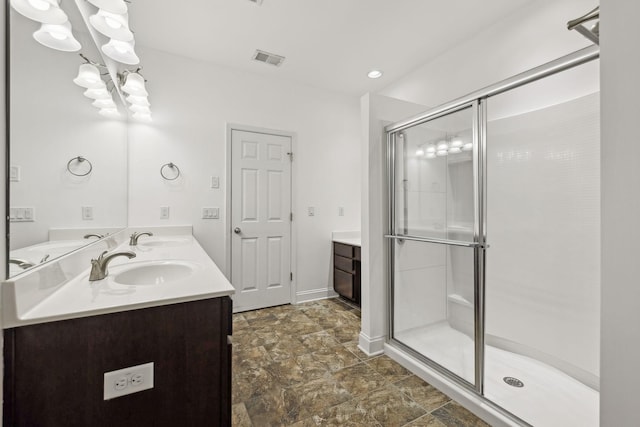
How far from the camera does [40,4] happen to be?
907 mm

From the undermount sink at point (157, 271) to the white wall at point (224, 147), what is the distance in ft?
4.63

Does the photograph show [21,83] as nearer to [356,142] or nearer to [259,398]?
[259,398]

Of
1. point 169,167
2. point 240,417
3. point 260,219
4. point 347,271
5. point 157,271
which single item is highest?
point 169,167

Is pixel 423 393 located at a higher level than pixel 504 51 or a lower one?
lower

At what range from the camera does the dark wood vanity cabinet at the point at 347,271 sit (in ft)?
10.4

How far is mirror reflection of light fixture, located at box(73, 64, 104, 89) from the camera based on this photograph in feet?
4.29

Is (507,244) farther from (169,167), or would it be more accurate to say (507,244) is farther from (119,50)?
(169,167)

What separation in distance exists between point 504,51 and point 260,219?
8.98 feet

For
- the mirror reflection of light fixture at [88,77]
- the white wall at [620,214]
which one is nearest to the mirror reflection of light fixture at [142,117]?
the mirror reflection of light fixture at [88,77]

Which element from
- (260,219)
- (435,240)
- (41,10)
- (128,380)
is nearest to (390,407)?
(435,240)

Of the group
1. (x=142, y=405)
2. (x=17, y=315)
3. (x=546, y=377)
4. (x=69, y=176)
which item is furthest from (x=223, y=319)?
(x=546, y=377)

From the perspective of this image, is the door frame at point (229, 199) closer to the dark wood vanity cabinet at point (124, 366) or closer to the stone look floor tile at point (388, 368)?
the stone look floor tile at point (388, 368)

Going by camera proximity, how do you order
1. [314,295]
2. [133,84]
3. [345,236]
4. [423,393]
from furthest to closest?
1. [345,236]
2. [314,295]
3. [133,84]
4. [423,393]

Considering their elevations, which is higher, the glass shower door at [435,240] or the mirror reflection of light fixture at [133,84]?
the mirror reflection of light fixture at [133,84]
